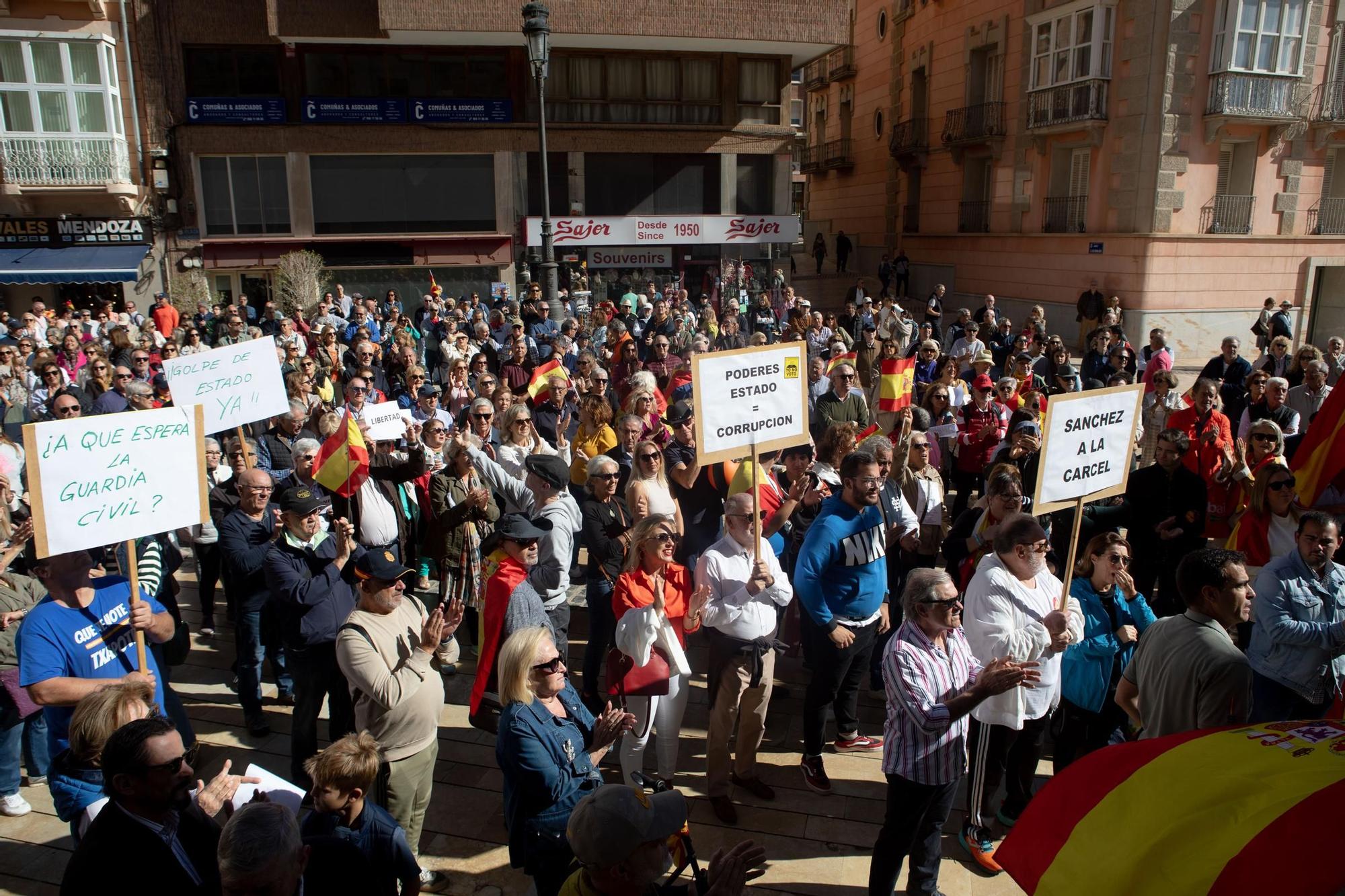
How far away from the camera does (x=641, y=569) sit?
4586 mm

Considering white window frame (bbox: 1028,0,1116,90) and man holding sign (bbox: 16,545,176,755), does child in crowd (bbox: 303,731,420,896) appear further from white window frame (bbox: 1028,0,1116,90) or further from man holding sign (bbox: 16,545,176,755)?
white window frame (bbox: 1028,0,1116,90)

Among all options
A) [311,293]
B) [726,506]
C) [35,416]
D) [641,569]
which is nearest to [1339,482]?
[726,506]

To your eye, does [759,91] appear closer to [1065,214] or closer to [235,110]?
[1065,214]

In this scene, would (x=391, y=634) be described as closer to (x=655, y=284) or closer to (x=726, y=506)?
(x=726, y=506)

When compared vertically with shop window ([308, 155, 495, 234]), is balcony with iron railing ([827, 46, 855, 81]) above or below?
above

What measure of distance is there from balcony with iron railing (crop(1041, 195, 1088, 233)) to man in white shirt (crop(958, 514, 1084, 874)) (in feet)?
68.4

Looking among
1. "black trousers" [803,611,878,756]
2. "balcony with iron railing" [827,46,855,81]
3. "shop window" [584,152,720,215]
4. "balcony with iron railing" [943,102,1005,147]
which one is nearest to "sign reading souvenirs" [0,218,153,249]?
"shop window" [584,152,720,215]

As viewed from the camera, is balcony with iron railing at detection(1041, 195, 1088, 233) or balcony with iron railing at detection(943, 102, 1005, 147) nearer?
balcony with iron railing at detection(1041, 195, 1088, 233)

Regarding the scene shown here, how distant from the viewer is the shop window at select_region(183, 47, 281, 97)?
80.5 ft

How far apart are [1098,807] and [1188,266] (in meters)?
22.5

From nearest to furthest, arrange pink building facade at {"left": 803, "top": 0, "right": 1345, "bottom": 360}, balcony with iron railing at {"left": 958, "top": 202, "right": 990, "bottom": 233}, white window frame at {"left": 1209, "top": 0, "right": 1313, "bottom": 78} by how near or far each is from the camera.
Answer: white window frame at {"left": 1209, "top": 0, "right": 1313, "bottom": 78} → pink building facade at {"left": 803, "top": 0, "right": 1345, "bottom": 360} → balcony with iron railing at {"left": 958, "top": 202, "right": 990, "bottom": 233}

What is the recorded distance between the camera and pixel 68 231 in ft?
79.0

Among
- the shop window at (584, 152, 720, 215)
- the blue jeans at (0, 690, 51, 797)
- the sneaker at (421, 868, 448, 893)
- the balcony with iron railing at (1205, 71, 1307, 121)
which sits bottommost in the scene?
the sneaker at (421, 868, 448, 893)

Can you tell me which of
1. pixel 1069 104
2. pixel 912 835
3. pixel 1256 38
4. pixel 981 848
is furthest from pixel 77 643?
pixel 1256 38
